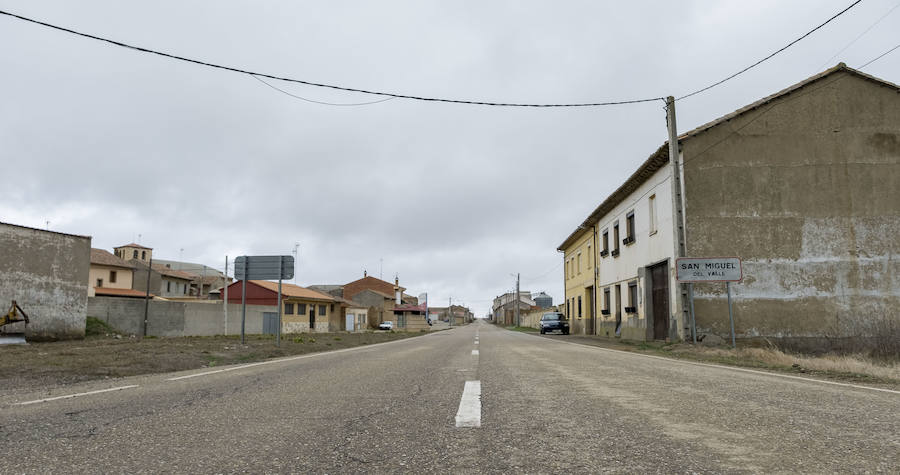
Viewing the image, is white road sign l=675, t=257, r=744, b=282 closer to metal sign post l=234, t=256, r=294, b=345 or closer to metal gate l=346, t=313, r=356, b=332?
metal sign post l=234, t=256, r=294, b=345

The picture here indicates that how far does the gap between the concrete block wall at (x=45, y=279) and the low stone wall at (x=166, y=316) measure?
2.60 m

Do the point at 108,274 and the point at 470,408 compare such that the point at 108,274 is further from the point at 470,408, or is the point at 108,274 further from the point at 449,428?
the point at 449,428

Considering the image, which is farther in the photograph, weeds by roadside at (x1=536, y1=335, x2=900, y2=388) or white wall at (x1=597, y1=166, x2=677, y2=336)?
white wall at (x1=597, y1=166, x2=677, y2=336)

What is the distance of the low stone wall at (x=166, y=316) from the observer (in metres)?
23.6

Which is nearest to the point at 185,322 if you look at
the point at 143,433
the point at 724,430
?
the point at 143,433

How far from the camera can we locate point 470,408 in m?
4.44

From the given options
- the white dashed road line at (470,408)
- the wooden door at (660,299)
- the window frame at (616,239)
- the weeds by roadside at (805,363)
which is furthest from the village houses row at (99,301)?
the window frame at (616,239)

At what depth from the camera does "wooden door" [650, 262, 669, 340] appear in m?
20.3

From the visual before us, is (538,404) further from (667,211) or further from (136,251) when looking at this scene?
(136,251)

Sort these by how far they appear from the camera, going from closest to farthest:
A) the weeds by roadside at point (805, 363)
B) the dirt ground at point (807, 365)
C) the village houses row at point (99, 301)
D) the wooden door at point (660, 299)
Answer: the dirt ground at point (807, 365), the weeds by roadside at point (805, 363), the village houses row at point (99, 301), the wooden door at point (660, 299)

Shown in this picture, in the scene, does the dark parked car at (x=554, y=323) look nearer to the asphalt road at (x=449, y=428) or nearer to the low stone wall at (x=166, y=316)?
the low stone wall at (x=166, y=316)

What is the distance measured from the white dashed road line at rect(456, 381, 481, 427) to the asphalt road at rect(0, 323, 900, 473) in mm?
66

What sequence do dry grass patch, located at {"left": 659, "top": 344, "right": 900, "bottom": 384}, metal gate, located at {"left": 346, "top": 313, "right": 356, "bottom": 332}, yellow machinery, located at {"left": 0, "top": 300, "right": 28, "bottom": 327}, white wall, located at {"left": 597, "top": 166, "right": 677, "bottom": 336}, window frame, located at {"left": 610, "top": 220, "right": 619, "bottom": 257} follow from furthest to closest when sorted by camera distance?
metal gate, located at {"left": 346, "top": 313, "right": 356, "bottom": 332}, window frame, located at {"left": 610, "top": 220, "right": 619, "bottom": 257}, white wall, located at {"left": 597, "top": 166, "right": 677, "bottom": 336}, yellow machinery, located at {"left": 0, "top": 300, "right": 28, "bottom": 327}, dry grass patch, located at {"left": 659, "top": 344, "right": 900, "bottom": 384}

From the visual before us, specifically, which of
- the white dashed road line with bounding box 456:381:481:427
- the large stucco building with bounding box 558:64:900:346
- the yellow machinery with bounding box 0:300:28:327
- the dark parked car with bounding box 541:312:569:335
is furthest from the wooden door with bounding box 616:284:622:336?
the yellow machinery with bounding box 0:300:28:327
